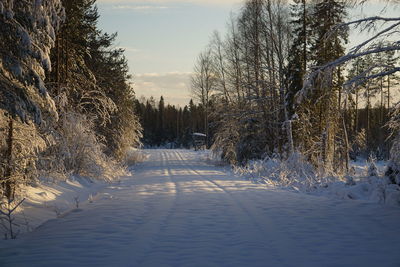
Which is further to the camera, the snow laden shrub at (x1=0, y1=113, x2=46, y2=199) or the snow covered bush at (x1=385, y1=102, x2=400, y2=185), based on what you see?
the snow covered bush at (x1=385, y1=102, x2=400, y2=185)

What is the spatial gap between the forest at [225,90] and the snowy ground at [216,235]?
216 centimetres

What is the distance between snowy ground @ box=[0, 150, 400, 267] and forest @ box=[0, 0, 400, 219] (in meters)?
2.16

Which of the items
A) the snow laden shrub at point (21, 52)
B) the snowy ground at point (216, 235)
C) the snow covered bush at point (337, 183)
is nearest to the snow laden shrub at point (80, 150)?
the snowy ground at point (216, 235)

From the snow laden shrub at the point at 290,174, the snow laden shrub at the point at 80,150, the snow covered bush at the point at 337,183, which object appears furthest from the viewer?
the snow laden shrub at the point at 80,150

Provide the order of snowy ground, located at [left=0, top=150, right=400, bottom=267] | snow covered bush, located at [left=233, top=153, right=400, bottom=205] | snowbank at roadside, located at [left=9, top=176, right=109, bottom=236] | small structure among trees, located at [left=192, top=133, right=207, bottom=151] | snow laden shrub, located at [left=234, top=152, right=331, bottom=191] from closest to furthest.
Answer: snowy ground, located at [left=0, top=150, right=400, bottom=267] < snowbank at roadside, located at [left=9, top=176, right=109, bottom=236] < snow covered bush, located at [left=233, top=153, right=400, bottom=205] < snow laden shrub, located at [left=234, top=152, right=331, bottom=191] < small structure among trees, located at [left=192, top=133, right=207, bottom=151]

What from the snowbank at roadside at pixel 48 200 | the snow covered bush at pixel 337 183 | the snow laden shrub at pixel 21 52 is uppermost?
the snow laden shrub at pixel 21 52

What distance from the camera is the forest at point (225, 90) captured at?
7.37 meters

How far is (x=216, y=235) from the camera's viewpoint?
19.2ft

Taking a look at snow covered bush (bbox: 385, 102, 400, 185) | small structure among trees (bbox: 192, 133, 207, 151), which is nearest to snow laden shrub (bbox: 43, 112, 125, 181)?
snow covered bush (bbox: 385, 102, 400, 185)

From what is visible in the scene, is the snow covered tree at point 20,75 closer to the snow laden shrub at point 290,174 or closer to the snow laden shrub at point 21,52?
the snow laden shrub at point 21,52

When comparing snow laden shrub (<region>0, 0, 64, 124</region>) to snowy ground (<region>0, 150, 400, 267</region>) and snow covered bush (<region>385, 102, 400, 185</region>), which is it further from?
snow covered bush (<region>385, 102, 400, 185</region>)

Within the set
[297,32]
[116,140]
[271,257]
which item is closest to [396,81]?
[297,32]

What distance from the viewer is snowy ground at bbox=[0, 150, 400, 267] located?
468 cm

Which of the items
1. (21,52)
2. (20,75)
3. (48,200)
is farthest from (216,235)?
(48,200)
